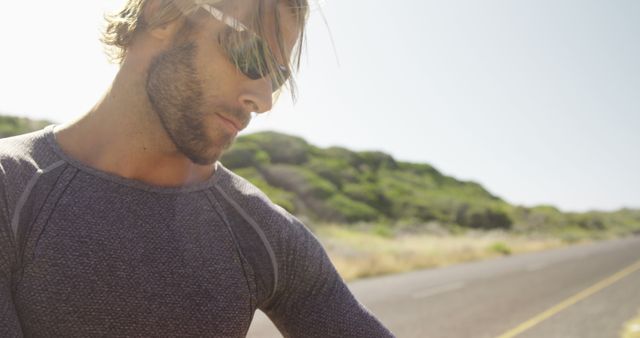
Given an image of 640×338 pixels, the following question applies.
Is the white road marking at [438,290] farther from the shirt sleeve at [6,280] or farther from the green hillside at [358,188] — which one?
the green hillside at [358,188]

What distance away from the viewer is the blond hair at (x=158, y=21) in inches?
63.2

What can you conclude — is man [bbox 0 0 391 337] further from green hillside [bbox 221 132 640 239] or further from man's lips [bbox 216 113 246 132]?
green hillside [bbox 221 132 640 239]

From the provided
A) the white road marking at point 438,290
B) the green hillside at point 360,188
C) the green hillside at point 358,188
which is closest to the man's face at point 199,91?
the white road marking at point 438,290

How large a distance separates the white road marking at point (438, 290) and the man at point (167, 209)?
11003mm

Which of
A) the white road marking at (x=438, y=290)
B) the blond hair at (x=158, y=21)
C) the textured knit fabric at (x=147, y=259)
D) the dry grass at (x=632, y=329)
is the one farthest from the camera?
the white road marking at (x=438, y=290)

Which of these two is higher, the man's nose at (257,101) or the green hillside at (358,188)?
the man's nose at (257,101)

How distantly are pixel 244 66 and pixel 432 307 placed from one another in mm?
10052

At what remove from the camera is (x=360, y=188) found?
171 feet

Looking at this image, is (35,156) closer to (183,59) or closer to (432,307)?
(183,59)

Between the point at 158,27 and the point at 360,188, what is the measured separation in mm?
50710

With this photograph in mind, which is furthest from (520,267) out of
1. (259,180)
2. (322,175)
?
(322,175)

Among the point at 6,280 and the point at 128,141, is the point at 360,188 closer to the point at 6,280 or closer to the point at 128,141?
the point at 128,141

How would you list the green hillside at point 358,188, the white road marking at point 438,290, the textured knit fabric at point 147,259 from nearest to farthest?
the textured knit fabric at point 147,259 → the white road marking at point 438,290 → the green hillside at point 358,188

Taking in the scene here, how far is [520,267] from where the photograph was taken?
780 inches
